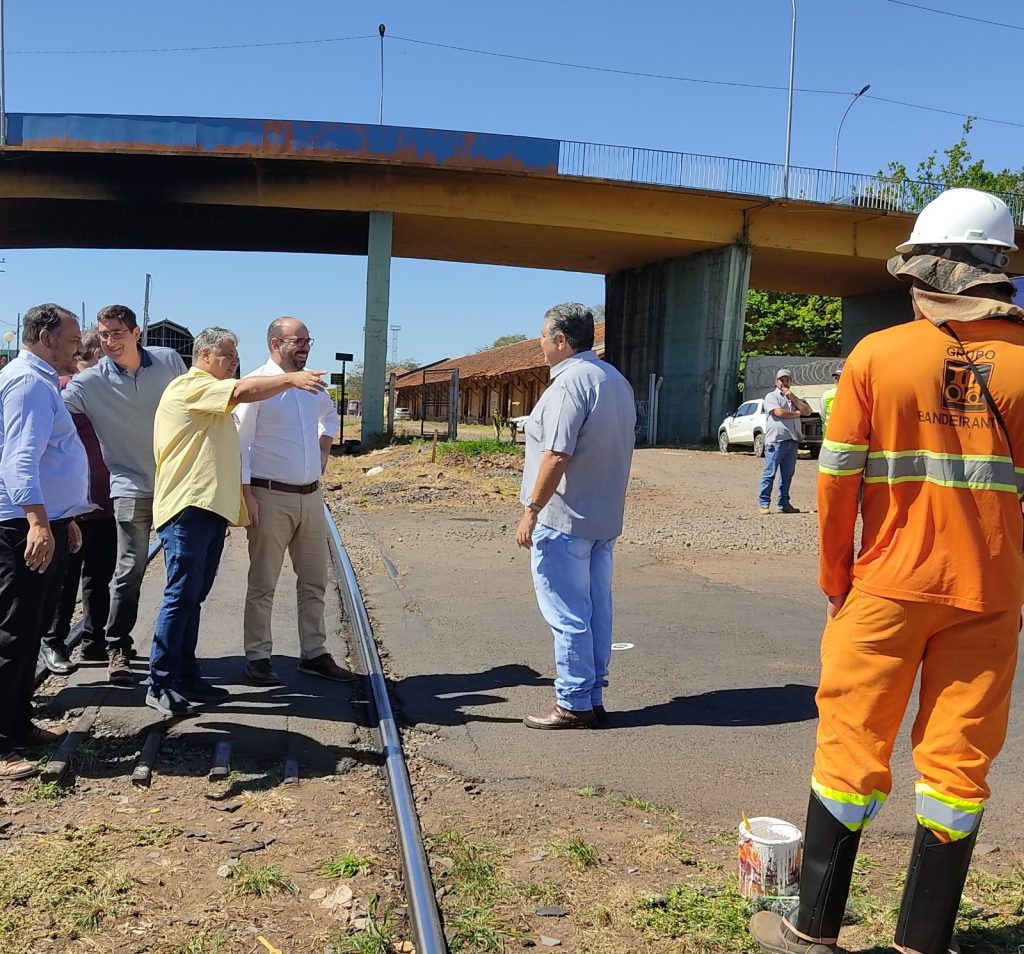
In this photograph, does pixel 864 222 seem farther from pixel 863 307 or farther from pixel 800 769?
pixel 800 769

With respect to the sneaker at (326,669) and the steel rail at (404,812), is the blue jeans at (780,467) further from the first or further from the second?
the sneaker at (326,669)

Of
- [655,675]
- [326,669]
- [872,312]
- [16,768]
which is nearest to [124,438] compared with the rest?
[326,669]

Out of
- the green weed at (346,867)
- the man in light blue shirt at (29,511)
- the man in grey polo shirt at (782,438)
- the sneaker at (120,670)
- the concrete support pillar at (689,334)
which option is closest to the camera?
the green weed at (346,867)

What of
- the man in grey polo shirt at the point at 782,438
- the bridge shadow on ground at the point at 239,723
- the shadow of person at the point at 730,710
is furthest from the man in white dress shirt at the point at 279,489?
the man in grey polo shirt at the point at 782,438

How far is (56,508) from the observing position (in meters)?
4.59

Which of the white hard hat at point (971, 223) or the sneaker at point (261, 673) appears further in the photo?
the sneaker at point (261, 673)

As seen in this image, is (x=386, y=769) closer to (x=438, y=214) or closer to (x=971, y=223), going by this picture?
(x=971, y=223)

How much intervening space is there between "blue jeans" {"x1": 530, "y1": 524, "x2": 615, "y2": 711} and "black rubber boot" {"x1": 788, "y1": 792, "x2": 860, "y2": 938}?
221cm

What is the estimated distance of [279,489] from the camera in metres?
5.66

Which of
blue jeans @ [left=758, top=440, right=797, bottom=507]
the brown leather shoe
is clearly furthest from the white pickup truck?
the brown leather shoe

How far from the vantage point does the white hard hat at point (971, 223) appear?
109 inches

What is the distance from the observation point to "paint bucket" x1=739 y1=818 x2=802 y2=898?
3123mm

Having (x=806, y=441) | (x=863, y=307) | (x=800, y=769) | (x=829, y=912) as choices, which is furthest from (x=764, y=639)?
(x=863, y=307)

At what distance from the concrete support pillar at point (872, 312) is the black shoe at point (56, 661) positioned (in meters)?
31.0
